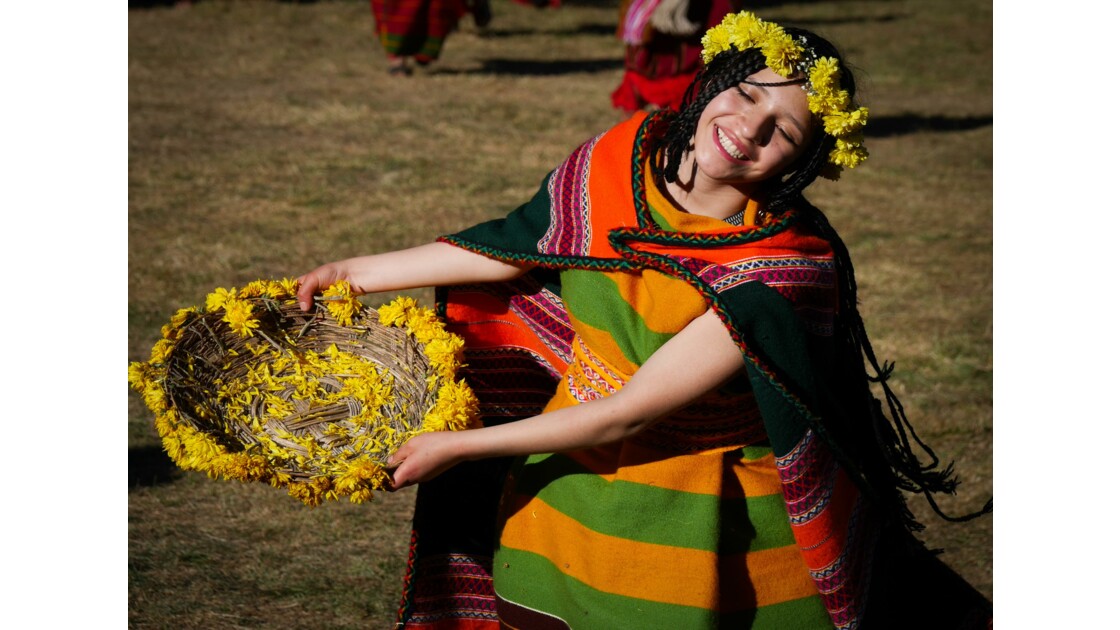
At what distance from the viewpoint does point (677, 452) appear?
198 centimetres

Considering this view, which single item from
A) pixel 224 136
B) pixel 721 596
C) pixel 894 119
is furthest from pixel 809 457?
pixel 894 119

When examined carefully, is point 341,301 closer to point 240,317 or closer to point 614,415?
point 240,317

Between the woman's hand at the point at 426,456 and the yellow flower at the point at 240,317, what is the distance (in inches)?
19.8

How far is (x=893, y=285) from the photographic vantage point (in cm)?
573

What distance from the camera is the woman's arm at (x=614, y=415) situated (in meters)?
1.82

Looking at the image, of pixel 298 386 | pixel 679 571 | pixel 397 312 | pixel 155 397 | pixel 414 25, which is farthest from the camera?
pixel 414 25

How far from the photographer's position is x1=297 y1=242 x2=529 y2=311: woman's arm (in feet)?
7.22

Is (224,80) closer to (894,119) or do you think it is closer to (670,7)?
(670,7)

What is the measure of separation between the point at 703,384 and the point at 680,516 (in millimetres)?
267

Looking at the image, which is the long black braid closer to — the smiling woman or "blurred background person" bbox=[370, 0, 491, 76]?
the smiling woman

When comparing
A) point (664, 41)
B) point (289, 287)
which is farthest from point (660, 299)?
point (664, 41)

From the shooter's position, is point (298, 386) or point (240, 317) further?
point (298, 386)

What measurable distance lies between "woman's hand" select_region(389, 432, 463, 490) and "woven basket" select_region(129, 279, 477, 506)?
2.5 inches

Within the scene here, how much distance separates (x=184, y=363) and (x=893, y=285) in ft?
14.2
